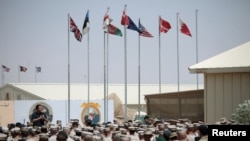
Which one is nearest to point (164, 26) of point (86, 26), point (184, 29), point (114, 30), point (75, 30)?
point (184, 29)

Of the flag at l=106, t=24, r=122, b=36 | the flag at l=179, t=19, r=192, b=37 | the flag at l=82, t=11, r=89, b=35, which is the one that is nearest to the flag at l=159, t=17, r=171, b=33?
the flag at l=179, t=19, r=192, b=37

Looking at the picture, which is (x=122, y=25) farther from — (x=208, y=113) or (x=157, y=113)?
(x=208, y=113)

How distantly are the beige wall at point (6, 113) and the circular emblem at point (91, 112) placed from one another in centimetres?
420

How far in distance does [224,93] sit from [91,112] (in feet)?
27.7

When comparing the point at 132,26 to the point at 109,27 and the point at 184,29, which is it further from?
→ the point at 184,29

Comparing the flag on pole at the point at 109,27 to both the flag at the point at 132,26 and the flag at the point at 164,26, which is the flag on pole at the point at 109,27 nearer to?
the flag at the point at 132,26

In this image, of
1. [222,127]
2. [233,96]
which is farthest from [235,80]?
[222,127]

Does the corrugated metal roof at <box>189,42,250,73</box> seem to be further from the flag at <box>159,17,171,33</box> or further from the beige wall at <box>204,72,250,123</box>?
the flag at <box>159,17,171,33</box>

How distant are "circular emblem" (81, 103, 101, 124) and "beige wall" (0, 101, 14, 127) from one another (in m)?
4.20

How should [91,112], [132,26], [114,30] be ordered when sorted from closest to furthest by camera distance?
1. [91,112]
2. [114,30]
3. [132,26]

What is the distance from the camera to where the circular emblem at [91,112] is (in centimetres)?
3234

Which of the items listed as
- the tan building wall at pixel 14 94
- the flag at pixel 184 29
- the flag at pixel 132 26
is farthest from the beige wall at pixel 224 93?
the tan building wall at pixel 14 94

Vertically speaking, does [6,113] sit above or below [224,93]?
below

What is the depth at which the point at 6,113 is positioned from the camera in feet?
100
